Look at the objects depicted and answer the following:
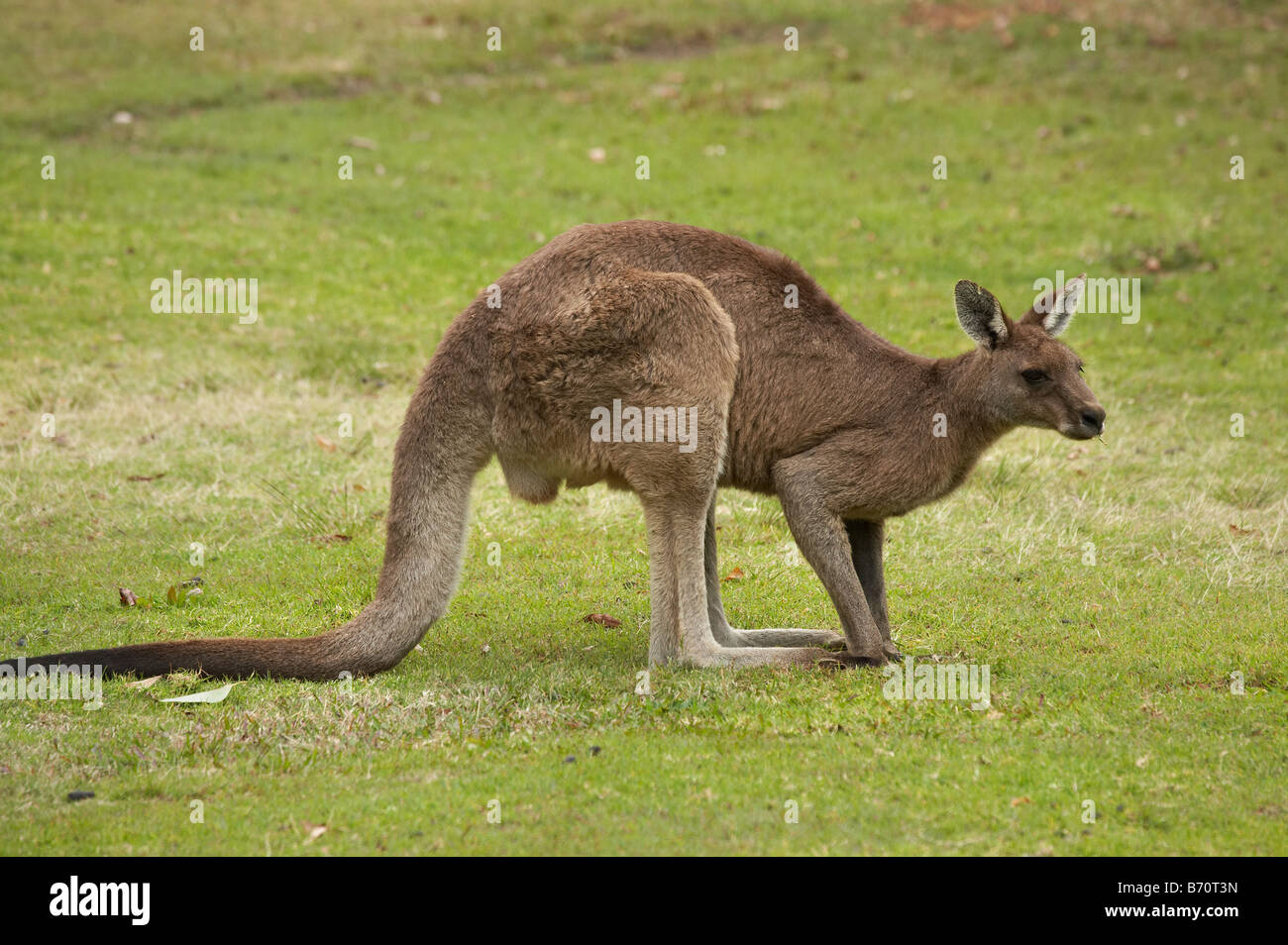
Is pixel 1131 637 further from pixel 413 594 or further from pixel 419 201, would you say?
pixel 419 201

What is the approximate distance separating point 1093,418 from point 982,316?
24.2 inches

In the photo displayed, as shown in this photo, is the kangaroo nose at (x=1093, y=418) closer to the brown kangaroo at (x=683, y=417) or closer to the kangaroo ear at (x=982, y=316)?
the brown kangaroo at (x=683, y=417)

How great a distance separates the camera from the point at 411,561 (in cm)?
533

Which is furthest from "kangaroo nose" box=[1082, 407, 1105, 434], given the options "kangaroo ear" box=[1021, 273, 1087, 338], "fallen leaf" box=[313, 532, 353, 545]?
"fallen leaf" box=[313, 532, 353, 545]

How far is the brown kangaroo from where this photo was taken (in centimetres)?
533

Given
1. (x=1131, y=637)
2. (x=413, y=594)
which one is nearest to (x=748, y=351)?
(x=413, y=594)

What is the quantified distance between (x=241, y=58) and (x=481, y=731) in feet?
52.7

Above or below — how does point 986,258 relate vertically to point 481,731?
above

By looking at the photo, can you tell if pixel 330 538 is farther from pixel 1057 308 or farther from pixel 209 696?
pixel 1057 308

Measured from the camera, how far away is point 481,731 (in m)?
5.01

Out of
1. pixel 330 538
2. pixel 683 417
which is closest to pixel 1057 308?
pixel 683 417

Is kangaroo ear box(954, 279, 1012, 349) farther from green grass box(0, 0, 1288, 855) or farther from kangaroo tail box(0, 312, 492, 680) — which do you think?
kangaroo tail box(0, 312, 492, 680)

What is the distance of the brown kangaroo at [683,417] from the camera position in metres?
5.33
